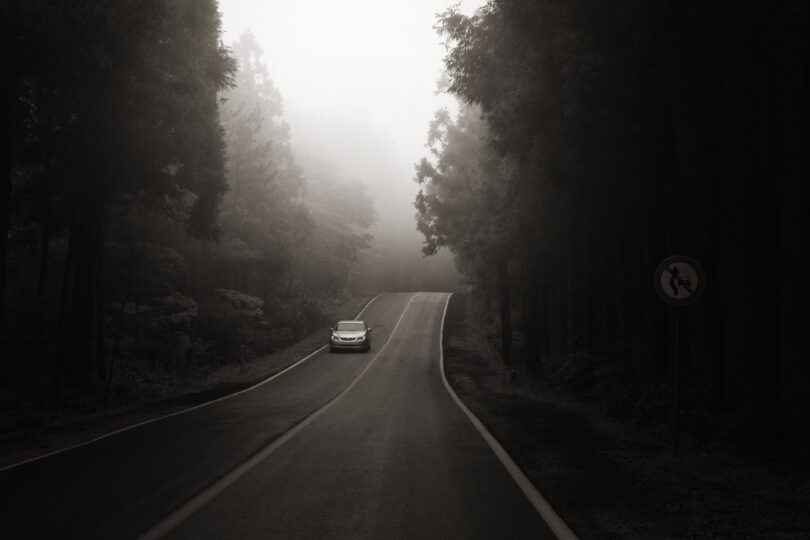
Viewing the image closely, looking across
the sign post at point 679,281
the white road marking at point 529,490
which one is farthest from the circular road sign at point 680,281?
the white road marking at point 529,490

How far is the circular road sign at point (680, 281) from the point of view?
8.84 metres

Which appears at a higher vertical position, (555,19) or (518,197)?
(555,19)

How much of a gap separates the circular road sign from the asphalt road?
323 centimetres

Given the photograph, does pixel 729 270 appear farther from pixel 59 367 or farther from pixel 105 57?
pixel 59 367

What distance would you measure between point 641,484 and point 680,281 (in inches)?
114

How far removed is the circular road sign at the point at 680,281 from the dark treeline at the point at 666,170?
0.88 m

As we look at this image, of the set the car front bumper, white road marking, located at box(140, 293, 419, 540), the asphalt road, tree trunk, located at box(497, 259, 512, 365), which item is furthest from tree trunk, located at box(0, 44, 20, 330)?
the car front bumper

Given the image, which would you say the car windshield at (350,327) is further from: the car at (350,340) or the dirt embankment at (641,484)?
the dirt embankment at (641,484)

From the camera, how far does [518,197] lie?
2022cm

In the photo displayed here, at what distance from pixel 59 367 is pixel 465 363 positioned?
18.4 metres

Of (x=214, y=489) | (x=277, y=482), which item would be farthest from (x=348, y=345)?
(x=214, y=489)

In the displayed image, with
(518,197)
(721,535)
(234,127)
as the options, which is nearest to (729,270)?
(518,197)

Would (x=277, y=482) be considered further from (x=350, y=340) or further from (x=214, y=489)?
(x=350, y=340)

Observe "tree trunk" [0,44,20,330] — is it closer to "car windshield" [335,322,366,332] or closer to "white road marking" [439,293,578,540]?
"white road marking" [439,293,578,540]
